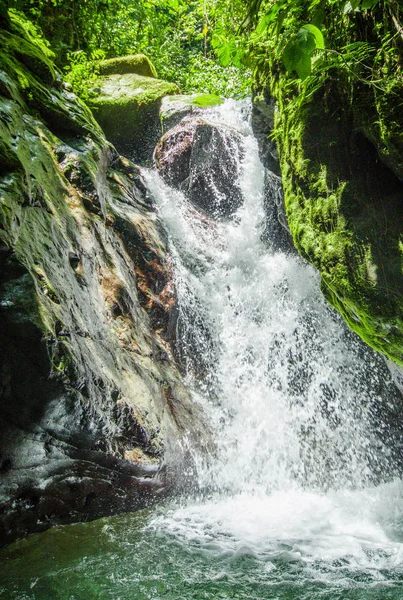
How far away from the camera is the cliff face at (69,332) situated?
121 inches

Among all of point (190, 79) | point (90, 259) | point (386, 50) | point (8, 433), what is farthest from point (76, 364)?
point (190, 79)

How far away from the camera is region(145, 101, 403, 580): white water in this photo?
350 centimetres

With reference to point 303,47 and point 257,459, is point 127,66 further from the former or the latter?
point 303,47

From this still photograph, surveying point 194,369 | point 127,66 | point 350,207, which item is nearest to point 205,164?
point 127,66

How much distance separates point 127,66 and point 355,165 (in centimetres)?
1084

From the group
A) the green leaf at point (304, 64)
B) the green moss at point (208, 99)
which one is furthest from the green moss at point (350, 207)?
the green leaf at point (304, 64)

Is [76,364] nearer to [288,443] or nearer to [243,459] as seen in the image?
[243,459]

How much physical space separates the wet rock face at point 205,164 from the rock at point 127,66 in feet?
11.4

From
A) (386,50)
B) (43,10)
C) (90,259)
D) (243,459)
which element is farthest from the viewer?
(43,10)

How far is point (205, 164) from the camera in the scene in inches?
370

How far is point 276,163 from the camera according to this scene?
5367mm

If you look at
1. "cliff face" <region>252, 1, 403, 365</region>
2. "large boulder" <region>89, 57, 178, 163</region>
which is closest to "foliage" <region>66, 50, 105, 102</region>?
"large boulder" <region>89, 57, 178, 163</region>

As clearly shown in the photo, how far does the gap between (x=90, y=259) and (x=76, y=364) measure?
70.7 inches

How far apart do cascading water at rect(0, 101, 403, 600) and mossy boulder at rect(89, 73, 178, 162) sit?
5.56 ft
